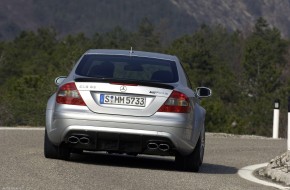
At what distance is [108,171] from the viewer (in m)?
11.9

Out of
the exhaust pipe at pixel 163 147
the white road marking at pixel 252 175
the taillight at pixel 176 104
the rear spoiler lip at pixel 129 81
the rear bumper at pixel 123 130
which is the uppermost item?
the rear spoiler lip at pixel 129 81

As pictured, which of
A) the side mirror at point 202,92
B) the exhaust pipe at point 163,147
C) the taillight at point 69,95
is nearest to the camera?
A: the taillight at point 69,95

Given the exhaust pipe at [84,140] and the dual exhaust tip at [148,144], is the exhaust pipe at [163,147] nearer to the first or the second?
the dual exhaust tip at [148,144]

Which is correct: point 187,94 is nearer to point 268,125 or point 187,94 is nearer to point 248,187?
point 248,187

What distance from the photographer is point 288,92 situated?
9006cm

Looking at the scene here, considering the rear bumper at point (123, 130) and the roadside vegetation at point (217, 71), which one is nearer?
Result: the rear bumper at point (123, 130)

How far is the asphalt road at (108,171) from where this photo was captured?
34.2ft

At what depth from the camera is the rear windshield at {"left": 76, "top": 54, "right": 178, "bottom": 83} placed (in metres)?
12.8

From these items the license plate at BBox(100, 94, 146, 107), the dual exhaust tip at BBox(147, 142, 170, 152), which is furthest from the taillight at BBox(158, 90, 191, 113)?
the dual exhaust tip at BBox(147, 142, 170, 152)

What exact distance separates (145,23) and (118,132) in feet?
514

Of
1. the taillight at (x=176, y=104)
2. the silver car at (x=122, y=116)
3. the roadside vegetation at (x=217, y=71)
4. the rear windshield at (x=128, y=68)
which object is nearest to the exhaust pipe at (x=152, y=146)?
the silver car at (x=122, y=116)

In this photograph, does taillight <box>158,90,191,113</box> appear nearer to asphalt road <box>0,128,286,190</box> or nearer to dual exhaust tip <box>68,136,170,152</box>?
dual exhaust tip <box>68,136,170,152</box>

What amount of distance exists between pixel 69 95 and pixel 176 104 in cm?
120

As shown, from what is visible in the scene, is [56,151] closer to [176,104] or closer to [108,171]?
[108,171]
